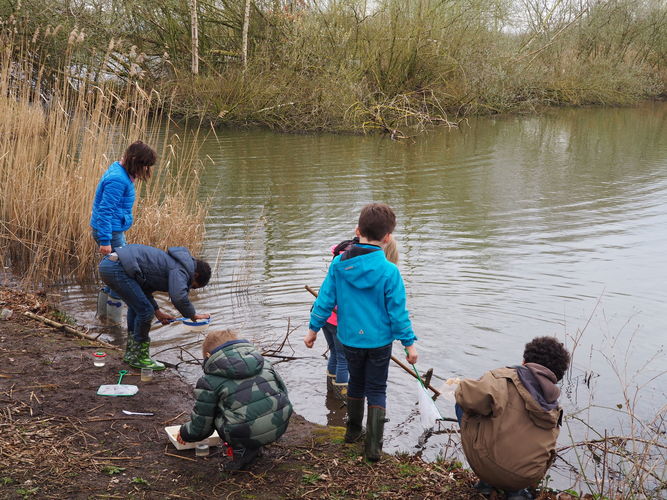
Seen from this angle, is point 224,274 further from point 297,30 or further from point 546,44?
point 546,44

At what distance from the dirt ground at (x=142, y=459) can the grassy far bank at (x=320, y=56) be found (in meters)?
14.6

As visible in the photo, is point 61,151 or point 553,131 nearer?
point 61,151

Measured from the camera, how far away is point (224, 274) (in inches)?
324

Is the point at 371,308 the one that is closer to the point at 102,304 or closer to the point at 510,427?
the point at 510,427

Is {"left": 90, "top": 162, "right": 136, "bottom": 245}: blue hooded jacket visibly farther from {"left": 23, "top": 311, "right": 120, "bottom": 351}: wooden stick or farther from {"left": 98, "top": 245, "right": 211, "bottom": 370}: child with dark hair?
{"left": 23, "top": 311, "right": 120, "bottom": 351}: wooden stick

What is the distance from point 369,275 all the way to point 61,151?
4843 millimetres

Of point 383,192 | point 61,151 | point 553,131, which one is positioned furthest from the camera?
point 553,131

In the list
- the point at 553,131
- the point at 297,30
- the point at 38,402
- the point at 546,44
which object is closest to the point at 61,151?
the point at 38,402

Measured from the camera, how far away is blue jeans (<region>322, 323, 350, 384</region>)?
5.05 meters

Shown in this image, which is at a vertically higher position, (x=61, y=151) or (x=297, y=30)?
(x=297, y=30)

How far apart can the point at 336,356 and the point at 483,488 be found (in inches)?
69.7

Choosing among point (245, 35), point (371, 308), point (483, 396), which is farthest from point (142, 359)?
point (245, 35)

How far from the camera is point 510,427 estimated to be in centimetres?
343

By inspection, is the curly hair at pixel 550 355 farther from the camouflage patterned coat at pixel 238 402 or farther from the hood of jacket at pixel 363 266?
the camouflage patterned coat at pixel 238 402
